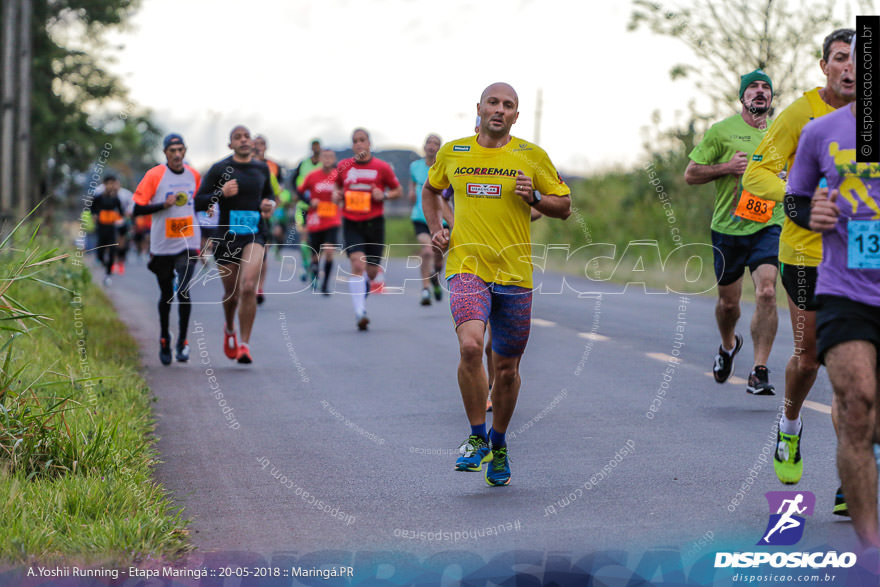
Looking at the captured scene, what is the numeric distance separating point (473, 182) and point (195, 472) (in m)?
2.11

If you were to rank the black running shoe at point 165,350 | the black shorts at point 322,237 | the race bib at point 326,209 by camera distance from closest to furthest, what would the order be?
the black running shoe at point 165,350
the race bib at point 326,209
the black shorts at point 322,237

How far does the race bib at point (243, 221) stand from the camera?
38.3ft

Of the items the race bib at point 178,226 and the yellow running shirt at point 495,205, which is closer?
the yellow running shirt at point 495,205

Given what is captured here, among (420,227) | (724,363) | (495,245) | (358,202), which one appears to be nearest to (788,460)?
(495,245)

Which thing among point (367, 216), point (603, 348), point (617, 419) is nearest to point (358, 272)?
point (367, 216)

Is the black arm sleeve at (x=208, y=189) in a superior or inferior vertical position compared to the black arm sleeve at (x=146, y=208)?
superior

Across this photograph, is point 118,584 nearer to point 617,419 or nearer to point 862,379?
point 862,379

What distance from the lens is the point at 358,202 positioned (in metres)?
15.6

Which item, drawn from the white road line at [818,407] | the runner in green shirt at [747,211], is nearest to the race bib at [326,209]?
the runner in green shirt at [747,211]

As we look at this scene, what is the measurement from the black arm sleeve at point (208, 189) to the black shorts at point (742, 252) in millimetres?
4296


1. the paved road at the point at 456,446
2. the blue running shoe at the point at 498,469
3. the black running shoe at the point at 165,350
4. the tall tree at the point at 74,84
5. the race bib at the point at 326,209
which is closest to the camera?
the paved road at the point at 456,446

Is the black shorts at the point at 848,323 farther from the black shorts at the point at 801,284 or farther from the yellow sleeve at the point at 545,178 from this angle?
the yellow sleeve at the point at 545,178

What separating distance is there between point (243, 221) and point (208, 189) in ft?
1.46

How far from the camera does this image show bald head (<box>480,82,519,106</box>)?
666 centimetres
